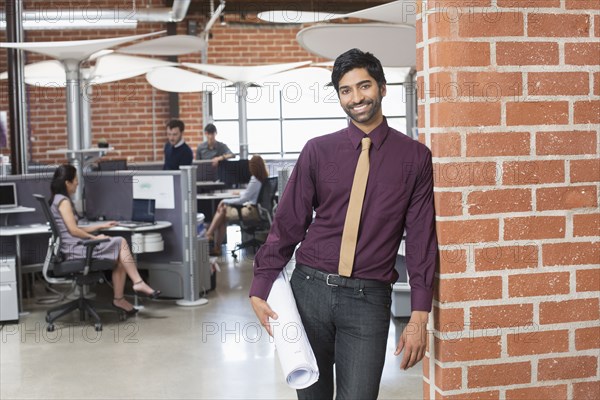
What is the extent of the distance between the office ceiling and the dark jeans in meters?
9.56

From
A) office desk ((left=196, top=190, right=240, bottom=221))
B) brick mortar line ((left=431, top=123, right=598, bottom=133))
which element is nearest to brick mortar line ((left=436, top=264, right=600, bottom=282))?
brick mortar line ((left=431, top=123, right=598, bottom=133))

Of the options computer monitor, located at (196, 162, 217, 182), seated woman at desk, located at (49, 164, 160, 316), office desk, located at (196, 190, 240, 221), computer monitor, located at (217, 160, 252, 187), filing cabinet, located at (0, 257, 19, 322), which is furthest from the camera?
computer monitor, located at (196, 162, 217, 182)

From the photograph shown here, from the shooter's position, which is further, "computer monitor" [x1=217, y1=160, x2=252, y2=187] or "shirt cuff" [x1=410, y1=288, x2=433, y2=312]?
"computer monitor" [x1=217, y1=160, x2=252, y2=187]

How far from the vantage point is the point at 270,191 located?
338 inches

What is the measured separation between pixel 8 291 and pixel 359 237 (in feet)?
14.8

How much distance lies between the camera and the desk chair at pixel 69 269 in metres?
5.82

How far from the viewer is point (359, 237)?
2.18 metres

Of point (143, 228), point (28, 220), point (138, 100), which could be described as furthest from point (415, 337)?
point (138, 100)

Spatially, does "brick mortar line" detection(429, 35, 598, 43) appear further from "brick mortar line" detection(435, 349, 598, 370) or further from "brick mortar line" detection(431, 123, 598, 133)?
"brick mortar line" detection(435, 349, 598, 370)

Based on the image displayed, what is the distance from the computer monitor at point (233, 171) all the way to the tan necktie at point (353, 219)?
308 inches

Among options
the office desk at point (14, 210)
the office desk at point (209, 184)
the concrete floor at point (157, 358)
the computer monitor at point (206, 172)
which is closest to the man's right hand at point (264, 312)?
the concrete floor at point (157, 358)

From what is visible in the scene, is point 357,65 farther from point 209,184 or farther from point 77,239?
point 209,184

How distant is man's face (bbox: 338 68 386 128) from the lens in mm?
2156

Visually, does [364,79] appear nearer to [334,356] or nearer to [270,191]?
[334,356]
